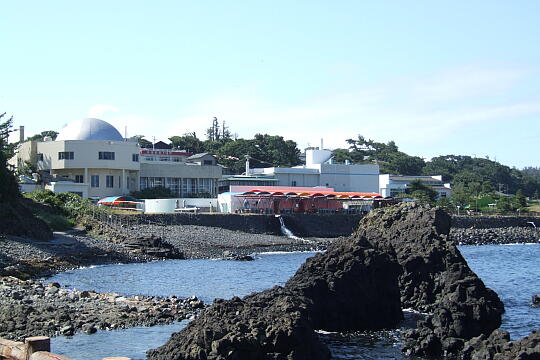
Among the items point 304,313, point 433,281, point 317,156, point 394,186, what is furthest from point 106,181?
point 304,313

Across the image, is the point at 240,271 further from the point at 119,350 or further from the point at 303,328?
the point at 303,328

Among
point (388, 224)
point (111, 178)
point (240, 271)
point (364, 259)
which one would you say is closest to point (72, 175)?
point (111, 178)

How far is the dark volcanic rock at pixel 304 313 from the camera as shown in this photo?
51.7ft

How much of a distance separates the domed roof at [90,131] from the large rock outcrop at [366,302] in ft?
196

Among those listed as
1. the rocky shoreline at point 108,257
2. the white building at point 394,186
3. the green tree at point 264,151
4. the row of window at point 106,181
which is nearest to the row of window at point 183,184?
Result: the row of window at point 106,181

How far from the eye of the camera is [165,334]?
21703 millimetres

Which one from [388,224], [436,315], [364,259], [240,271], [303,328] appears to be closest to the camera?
[303,328]

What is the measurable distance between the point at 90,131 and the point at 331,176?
113 ft

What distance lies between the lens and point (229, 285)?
35.3m

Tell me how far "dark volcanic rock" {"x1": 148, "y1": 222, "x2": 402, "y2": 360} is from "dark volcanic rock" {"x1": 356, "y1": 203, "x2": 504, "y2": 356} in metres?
1.74

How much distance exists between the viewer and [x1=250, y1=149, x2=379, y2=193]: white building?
332 ft

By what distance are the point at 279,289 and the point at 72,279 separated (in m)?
18.9

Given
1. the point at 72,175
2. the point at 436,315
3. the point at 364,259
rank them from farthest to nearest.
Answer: the point at 72,175
the point at 364,259
the point at 436,315

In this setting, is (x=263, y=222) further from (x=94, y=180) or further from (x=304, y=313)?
(x=304, y=313)
